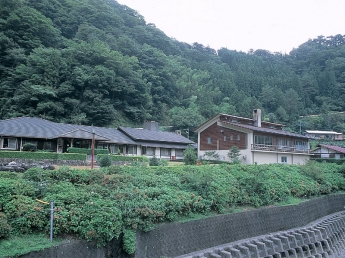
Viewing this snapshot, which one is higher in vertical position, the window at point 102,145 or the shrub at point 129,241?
the window at point 102,145

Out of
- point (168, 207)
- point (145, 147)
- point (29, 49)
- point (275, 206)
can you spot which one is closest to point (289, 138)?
point (145, 147)

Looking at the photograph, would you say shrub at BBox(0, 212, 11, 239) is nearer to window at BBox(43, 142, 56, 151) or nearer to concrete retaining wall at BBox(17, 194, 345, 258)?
concrete retaining wall at BBox(17, 194, 345, 258)

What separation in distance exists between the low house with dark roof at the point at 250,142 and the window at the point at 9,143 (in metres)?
19.7

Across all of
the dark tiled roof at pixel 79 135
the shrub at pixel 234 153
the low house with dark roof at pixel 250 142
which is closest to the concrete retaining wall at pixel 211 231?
the shrub at pixel 234 153

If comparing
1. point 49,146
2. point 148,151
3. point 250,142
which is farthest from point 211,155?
point 49,146

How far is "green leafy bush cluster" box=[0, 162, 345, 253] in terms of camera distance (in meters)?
7.29

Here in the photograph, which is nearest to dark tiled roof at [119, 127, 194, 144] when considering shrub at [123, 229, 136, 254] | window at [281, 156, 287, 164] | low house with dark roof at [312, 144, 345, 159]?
window at [281, 156, 287, 164]

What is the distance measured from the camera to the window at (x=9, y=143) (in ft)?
79.9

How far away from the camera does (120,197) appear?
350 inches

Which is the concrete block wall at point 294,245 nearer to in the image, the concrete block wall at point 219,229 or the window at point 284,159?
the concrete block wall at point 219,229

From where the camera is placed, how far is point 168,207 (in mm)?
9664

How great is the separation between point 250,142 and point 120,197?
74.1ft

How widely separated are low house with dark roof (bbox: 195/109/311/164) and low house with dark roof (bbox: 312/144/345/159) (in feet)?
11.9

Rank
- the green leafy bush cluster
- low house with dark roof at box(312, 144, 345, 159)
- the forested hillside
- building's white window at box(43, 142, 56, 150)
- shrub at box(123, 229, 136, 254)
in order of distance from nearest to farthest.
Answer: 1. the green leafy bush cluster
2. shrub at box(123, 229, 136, 254)
3. building's white window at box(43, 142, 56, 150)
4. low house with dark roof at box(312, 144, 345, 159)
5. the forested hillside
